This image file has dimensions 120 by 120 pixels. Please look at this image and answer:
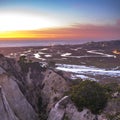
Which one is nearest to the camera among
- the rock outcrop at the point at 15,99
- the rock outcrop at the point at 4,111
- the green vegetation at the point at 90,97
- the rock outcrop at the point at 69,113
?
the rock outcrop at the point at 4,111

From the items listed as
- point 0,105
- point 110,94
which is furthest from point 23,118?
point 110,94

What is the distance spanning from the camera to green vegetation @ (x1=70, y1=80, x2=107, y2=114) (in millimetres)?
16469

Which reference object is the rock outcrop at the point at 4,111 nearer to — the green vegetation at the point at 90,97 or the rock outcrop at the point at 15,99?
the rock outcrop at the point at 15,99

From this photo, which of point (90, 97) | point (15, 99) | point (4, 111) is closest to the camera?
point (4, 111)

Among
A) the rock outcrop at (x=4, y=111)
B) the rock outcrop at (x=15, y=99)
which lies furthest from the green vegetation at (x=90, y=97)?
the rock outcrop at (x=4, y=111)

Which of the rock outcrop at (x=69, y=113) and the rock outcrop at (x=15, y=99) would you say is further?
the rock outcrop at (x=15, y=99)

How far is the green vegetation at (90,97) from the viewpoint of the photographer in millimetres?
16469

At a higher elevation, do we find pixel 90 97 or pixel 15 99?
pixel 90 97

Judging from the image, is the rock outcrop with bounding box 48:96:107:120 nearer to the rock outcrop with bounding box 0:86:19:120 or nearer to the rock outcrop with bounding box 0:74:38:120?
the rock outcrop with bounding box 0:74:38:120

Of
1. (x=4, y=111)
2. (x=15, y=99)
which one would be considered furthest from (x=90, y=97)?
(x=4, y=111)

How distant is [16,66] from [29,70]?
1.13 meters

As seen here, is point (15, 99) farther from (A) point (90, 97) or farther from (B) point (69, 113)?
A: (A) point (90, 97)

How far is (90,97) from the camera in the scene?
16750mm

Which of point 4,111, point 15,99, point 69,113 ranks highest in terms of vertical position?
point 4,111
